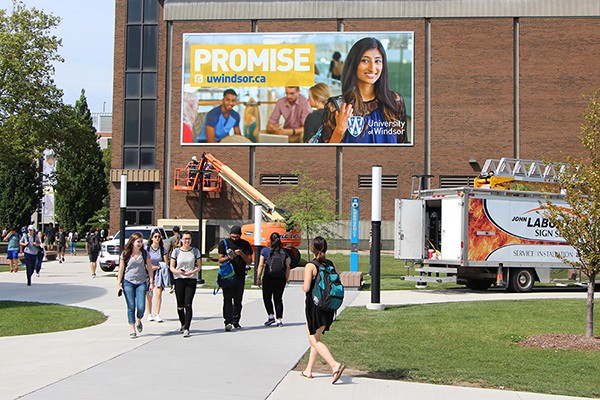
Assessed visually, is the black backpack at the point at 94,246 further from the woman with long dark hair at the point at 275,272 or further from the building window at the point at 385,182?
the building window at the point at 385,182

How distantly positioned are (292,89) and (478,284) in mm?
26773

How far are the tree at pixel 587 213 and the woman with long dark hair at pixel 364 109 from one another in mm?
36327

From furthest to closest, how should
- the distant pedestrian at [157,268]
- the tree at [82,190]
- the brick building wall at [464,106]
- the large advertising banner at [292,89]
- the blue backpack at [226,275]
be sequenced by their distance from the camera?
the tree at [82,190]
the large advertising banner at [292,89]
the brick building wall at [464,106]
the distant pedestrian at [157,268]
the blue backpack at [226,275]

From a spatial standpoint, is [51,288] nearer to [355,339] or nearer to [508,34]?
[355,339]

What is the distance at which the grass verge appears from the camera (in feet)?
46.6

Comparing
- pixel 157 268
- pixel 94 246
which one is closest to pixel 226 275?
pixel 157 268

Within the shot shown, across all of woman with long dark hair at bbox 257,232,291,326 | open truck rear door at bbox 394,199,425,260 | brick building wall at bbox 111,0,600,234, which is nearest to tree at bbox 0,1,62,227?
brick building wall at bbox 111,0,600,234

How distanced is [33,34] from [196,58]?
9926 mm

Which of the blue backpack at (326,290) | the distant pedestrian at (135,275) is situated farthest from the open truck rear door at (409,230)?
the blue backpack at (326,290)

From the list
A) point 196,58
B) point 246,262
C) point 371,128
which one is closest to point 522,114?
point 371,128

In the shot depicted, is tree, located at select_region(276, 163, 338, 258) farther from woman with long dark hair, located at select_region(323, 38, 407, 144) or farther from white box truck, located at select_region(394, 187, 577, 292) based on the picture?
woman with long dark hair, located at select_region(323, 38, 407, 144)

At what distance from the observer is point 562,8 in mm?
49750

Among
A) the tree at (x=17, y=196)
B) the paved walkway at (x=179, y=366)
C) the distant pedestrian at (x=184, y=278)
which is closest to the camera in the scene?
the paved walkway at (x=179, y=366)

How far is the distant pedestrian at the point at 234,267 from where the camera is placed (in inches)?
552
